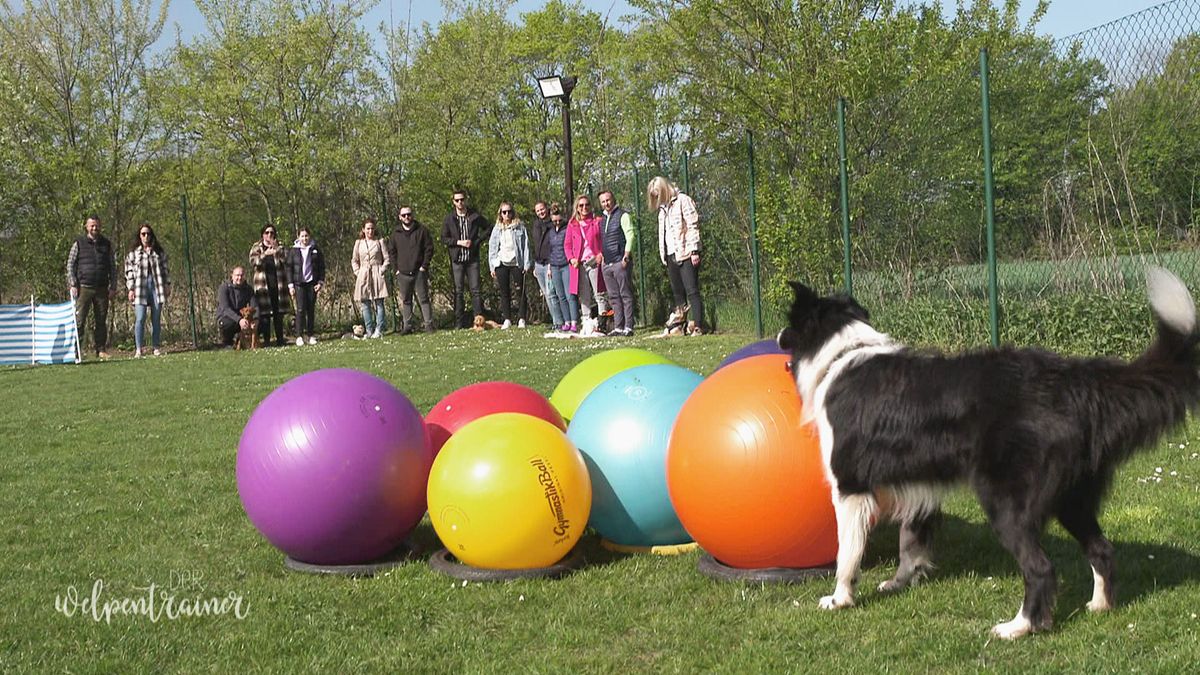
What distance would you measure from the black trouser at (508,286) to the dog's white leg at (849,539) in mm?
15699

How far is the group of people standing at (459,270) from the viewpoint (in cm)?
1650

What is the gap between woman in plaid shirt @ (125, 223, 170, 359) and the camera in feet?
60.8

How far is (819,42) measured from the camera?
14258mm

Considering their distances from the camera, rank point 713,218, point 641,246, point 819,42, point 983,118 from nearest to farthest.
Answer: point 983,118 < point 819,42 < point 713,218 < point 641,246

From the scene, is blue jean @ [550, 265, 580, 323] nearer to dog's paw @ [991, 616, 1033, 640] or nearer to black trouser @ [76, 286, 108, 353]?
black trouser @ [76, 286, 108, 353]

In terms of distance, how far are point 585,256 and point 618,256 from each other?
80 cm

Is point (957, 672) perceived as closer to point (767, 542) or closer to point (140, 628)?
point (767, 542)

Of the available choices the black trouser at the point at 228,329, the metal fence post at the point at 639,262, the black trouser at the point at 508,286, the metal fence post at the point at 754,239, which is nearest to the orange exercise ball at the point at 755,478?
the metal fence post at the point at 754,239

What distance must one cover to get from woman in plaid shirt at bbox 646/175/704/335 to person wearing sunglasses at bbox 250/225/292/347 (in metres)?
7.69

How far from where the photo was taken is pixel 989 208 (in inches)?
408

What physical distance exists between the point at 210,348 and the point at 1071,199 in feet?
52.2

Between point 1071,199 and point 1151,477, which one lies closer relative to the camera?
point 1151,477

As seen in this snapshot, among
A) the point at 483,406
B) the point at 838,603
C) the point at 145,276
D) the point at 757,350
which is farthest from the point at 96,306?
the point at 838,603

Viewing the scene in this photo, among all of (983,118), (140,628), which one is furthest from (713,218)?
(140,628)
